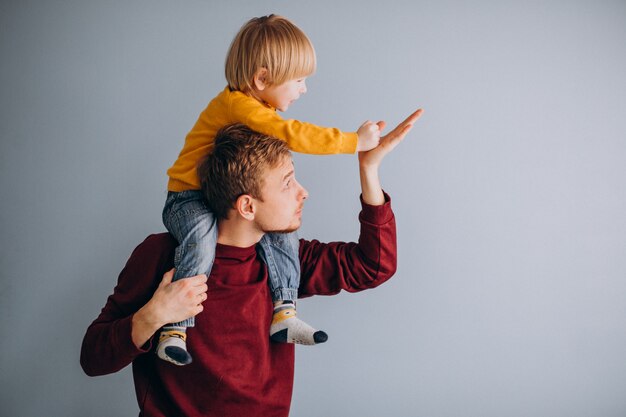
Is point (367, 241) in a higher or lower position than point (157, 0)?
lower

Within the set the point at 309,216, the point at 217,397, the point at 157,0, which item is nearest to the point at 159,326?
the point at 217,397

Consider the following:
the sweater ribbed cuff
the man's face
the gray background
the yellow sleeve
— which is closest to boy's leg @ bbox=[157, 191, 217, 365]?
the man's face

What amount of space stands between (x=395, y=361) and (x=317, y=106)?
2.98ft

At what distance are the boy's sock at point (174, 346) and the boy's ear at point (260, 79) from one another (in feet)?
1.99

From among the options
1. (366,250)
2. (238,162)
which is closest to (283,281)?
(366,250)

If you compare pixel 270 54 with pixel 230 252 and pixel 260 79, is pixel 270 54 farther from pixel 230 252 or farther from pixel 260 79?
pixel 230 252

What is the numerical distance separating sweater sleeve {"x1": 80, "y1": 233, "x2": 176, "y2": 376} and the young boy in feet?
0.22

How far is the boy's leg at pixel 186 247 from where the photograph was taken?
165cm

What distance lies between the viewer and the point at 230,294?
1770 mm

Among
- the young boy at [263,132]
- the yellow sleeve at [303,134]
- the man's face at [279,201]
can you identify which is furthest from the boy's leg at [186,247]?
the yellow sleeve at [303,134]

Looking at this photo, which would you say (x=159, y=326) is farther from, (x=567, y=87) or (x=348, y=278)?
(x=567, y=87)

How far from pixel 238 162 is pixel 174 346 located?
460 millimetres

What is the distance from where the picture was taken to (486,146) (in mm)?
2404

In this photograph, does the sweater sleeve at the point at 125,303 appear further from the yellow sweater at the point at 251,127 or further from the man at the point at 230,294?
the yellow sweater at the point at 251,127
